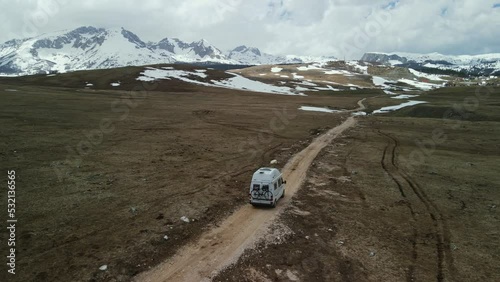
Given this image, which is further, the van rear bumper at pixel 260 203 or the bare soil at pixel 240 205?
the van rear bumper at pixel 260 203

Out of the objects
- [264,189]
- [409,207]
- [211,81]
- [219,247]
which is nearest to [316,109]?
[409,207]

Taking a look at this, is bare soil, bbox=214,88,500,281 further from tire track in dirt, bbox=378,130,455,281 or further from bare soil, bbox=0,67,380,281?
bare soil, bbox=0,67,380,281

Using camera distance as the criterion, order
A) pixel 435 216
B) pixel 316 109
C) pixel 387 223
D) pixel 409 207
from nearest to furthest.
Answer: pixel 387 223
pixel 435 216
pixel 409 207
pixel 316 109

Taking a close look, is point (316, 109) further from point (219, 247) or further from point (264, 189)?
point (219, 247)

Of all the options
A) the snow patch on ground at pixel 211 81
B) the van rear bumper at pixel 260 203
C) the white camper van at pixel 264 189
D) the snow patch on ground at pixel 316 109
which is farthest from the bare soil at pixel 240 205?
the snow patch on ground at pixel 211 81

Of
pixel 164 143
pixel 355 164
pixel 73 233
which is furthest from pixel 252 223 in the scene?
pixel 164 143

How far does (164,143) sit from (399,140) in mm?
37455

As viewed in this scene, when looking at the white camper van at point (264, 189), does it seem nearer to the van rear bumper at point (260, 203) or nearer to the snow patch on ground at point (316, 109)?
the van rear bumper at point (260, 203)

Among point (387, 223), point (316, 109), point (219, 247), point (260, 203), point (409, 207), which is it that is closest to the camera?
point (219, 247)

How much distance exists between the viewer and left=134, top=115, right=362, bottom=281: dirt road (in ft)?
65.2

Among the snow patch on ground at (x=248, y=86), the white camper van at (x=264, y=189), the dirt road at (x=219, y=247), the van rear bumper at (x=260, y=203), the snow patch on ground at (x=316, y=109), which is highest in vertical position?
the snow patch on ground at (x=248, y=86)

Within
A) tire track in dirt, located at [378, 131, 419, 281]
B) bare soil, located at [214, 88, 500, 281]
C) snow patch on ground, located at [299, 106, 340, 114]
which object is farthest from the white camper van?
snow patch on ground, located at [299, 106, 340, 114]

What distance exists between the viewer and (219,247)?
75.5ft

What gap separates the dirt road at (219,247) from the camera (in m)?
19.9
